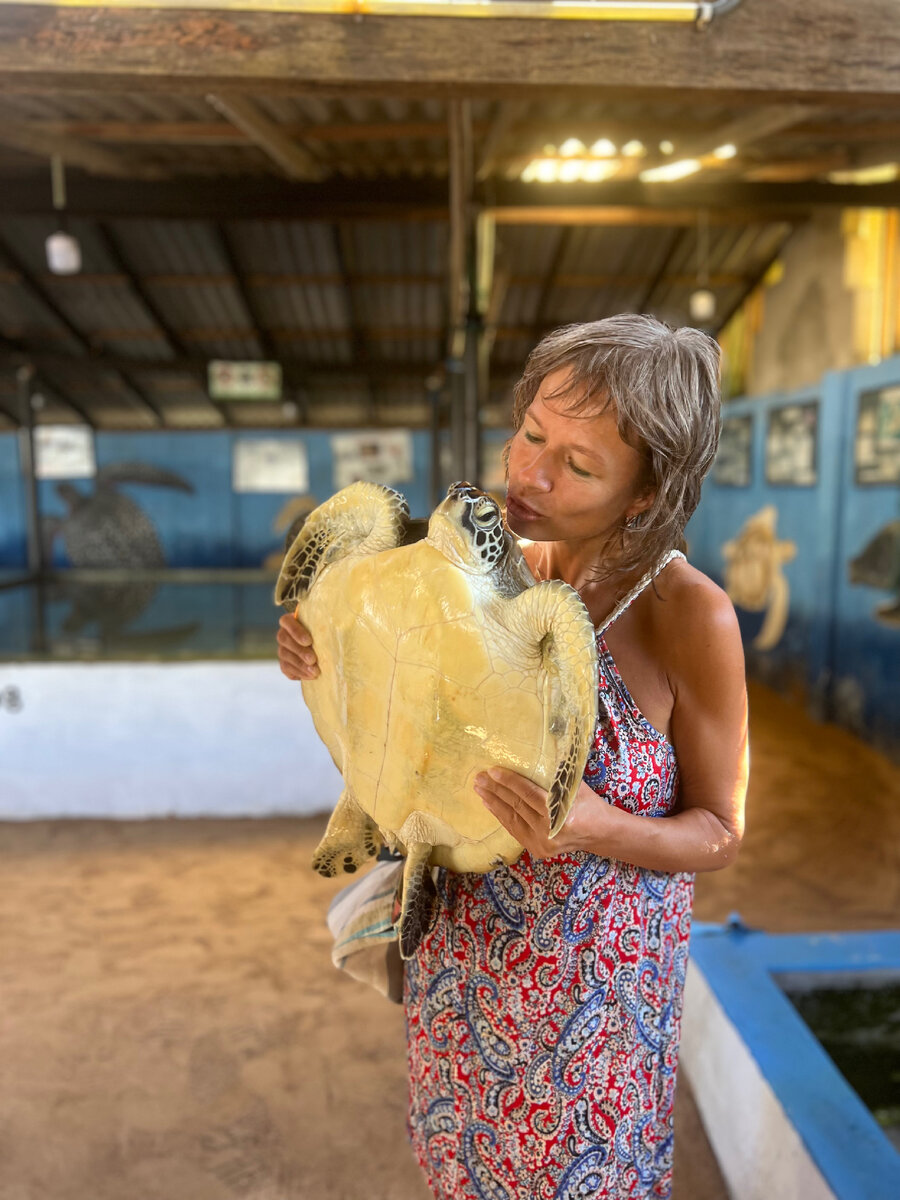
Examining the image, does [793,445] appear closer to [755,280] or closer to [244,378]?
[755,280]

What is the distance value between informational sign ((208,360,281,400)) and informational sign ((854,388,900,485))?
4674 millimetres

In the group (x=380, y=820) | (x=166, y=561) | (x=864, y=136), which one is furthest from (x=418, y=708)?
(x=166, y=561)

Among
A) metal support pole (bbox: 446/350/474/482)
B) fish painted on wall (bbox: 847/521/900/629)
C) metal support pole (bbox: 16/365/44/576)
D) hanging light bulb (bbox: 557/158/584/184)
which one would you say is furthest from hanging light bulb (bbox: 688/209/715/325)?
metal support pole (bbox: 16/365/44/576)

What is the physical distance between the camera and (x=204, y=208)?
4719 mm

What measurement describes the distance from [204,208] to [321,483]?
322cm

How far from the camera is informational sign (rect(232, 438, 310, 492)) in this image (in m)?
7.70

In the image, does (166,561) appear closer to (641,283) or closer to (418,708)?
(641,283)

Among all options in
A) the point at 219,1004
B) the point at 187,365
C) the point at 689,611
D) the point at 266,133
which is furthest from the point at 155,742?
the point at 187,365

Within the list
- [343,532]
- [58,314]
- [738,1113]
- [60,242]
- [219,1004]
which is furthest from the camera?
[58,314]

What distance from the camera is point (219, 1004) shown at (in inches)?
90.9

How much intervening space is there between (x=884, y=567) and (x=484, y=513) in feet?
14.0

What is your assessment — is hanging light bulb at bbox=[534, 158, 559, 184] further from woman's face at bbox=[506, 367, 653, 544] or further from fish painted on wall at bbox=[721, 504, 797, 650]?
woman's face at bbox=[506, 367, 653, 544]

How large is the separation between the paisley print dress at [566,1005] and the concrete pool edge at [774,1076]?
57 cm

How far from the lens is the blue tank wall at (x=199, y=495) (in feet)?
25.3
